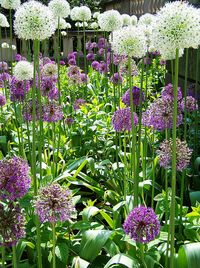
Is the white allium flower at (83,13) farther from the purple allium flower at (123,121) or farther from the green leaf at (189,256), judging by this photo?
the green leaf at (189,256)

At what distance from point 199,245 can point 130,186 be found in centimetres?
133

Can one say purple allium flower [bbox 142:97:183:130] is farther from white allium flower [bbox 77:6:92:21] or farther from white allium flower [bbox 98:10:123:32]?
white allium flower [bbox 77:6:92:21]

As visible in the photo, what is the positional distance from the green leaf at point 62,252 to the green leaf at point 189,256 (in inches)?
23.9

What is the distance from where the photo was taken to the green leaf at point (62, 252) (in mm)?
2521

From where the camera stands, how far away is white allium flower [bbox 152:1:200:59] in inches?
70.1

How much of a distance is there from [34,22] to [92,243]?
1178 millimetres

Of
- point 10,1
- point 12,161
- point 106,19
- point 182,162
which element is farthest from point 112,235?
point 10,1

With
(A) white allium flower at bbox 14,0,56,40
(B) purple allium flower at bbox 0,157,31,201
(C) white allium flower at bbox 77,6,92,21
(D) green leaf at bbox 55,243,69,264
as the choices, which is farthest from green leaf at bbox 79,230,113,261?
(C) white allium flower at bbox 77,6,92,21

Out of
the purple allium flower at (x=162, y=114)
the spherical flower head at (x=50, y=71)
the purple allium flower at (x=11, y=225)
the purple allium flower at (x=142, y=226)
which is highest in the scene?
the spherical flower head at (x=50, y=71)

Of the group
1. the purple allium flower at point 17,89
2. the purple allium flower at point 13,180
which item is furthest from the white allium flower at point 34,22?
the purple allium flower at point 17,89

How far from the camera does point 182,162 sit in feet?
7.77

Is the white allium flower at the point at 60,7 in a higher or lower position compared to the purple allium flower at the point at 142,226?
higher

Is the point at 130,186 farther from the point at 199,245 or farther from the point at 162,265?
the point at 199,245

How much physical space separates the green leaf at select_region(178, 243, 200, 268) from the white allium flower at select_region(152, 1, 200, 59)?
98cm
